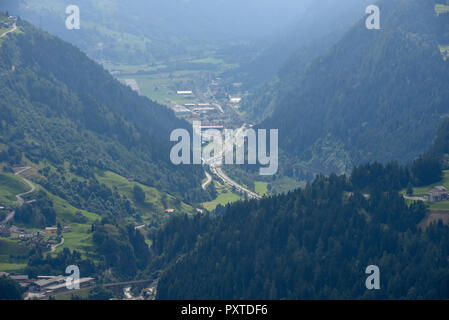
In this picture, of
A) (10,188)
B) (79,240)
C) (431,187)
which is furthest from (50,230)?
(431,187)

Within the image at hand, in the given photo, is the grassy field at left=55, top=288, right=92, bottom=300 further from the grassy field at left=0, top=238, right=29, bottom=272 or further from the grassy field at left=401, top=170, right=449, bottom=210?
the grassy field at left=401, top=170, right=449, bottom=210

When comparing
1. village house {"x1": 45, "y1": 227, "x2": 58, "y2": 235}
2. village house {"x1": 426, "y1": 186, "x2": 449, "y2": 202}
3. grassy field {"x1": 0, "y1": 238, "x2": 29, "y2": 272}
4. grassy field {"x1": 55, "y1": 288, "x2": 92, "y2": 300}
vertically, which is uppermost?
village house {"x1": 426, "y1": 186, "x2": 449, "y2": 202}

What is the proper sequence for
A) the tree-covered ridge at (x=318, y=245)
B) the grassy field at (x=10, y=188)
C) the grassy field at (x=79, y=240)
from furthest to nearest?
the grassy field at (x=10, y=188) < the grassy field at (x=79, y=240) < the tree-covered ridge at (x=318, y=245)

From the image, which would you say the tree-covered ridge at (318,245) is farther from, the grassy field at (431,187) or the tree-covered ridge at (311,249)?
the grassy field at (431,187)

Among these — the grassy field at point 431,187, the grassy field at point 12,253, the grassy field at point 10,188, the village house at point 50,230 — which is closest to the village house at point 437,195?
the grassy field at point 431,187

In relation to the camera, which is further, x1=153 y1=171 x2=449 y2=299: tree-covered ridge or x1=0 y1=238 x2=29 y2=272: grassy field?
x1=0 y1=238 x2=29 y2=272: grassy field

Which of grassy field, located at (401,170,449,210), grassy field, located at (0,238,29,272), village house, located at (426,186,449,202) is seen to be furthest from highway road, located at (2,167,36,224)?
village house, located at (426,186,449,202)

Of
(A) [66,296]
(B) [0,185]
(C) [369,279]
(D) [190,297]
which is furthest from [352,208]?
(B) [0,185]

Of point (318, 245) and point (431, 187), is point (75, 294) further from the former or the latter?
point (431, 187)

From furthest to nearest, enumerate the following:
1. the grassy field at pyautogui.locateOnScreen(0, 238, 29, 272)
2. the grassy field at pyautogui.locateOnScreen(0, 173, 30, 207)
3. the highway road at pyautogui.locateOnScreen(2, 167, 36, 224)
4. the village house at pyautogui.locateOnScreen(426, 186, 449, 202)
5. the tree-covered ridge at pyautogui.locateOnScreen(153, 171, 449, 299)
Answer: the grassy field at pyautogui.locateOnScreen(0, 173, 30, 207) < the highway road at pyautogui.locateOnScreen(2, 167, 36, 224) < the village house at pyautogui.locateOnScreen(426, 186, 449, 202) < the grassy field at pyautogui.locateOnScreen(0, 238, 29, 272) < the tree-covered ridge at pyautogui.locateOnScreen(153, 171, 449, 299)
